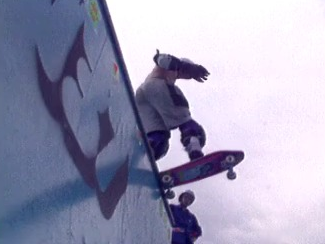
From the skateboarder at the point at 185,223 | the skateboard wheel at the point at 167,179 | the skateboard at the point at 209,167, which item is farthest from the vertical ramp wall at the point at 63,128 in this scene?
the skateboarder at the point at 185,223

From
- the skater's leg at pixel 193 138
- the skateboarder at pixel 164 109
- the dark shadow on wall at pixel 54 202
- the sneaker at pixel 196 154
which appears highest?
the dark shadow on wall at pixel 54 202

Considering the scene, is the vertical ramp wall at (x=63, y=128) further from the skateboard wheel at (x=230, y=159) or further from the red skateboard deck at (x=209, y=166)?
the skateboard wheel at (x=230, y=159)

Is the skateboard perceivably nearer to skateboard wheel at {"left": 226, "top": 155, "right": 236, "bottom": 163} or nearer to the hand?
skateboard wheel at {"left": 226, "top": 155, "right": 236, "bottom": 163}

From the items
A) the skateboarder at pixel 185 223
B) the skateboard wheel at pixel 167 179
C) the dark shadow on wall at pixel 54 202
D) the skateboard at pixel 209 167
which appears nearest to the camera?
the dark shadow on wall at pixel 54 202

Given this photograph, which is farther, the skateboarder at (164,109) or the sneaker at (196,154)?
the skateboarder at (164,109)

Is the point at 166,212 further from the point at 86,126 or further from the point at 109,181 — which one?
the point at 86,126

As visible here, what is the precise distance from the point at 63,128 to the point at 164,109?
478 centimetres

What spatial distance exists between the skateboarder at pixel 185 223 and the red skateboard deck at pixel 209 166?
61.9 inches

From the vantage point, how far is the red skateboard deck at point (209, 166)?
744 centimetres

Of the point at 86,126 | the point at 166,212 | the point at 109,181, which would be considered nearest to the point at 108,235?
the point at 109,181

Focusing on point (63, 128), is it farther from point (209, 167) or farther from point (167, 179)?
point (209, 167)

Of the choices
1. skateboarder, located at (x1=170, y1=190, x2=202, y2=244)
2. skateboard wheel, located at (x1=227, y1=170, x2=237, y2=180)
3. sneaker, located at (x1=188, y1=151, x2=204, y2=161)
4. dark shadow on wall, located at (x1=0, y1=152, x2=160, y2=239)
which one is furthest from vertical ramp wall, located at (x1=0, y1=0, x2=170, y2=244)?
skateboarder, located at (x1=170, y1=190, x2=202, y2=244)

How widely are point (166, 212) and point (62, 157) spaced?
4563mm

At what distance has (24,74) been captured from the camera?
8.41 ft
